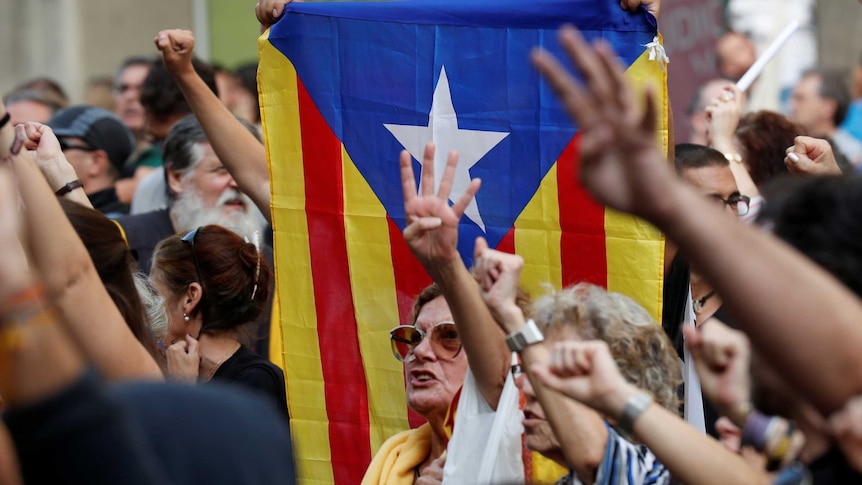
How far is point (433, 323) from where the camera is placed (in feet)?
10.3

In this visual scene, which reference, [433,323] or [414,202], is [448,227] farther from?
[433,323]

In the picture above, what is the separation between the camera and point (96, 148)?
16.9ft

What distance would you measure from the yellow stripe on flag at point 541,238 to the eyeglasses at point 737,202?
27.2 inches

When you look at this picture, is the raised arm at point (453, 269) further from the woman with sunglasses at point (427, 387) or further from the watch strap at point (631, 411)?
the watch strap at point (631, 411)

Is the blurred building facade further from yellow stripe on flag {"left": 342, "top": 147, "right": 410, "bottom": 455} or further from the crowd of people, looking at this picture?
yellow stripe on flag {"left": 342, "top": 147, "right": 410, "bottom": 455}

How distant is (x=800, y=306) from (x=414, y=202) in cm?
140

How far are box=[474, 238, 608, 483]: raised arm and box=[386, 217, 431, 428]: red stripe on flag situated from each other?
101 cm

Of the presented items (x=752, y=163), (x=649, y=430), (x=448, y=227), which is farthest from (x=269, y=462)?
(x=752, y=163)

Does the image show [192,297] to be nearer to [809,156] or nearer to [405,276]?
[405,276]

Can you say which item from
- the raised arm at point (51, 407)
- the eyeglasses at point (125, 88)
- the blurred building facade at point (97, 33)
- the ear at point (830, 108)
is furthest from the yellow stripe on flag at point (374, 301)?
the blurred building facade at point (97, 33)

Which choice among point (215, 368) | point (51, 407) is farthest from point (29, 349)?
point (215, 368)

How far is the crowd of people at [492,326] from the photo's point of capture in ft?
4.85

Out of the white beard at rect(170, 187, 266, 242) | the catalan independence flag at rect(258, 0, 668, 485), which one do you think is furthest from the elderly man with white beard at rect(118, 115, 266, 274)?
the catalan independence flag at rect(258, 0, 668, 485)

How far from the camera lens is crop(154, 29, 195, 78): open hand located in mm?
3736
